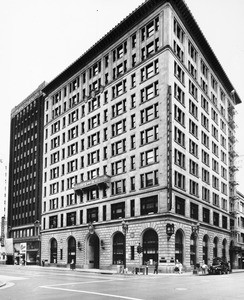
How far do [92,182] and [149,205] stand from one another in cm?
1397

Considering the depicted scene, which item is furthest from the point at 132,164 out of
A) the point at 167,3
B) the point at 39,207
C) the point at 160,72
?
the point at 39,207

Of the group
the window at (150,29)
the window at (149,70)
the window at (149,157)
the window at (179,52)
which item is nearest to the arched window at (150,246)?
the window at (149,157)

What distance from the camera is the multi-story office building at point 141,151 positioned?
60219mm

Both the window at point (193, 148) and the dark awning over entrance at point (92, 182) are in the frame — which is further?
the dark awning over entrance at point (92, 182)

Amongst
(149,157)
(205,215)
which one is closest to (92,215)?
(149,157)

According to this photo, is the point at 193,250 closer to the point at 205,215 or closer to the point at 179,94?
the point at 205,215

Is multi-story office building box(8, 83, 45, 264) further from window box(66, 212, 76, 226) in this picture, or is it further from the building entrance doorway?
the building entrance doorway

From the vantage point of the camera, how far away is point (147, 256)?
59.0 metres

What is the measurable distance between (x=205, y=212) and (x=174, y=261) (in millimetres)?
16937

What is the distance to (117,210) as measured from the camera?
6625 cm

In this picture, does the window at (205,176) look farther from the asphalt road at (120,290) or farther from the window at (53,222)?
the asphalt road at (120,290)

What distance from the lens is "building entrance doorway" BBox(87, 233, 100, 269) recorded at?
71250mm

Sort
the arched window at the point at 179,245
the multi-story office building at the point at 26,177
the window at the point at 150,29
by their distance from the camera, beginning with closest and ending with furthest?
the arched window at the point at 179,245 < the window at the point at 150,29 < the multi-story office building at the point at 26,177

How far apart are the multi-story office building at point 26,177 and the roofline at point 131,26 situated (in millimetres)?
10953
